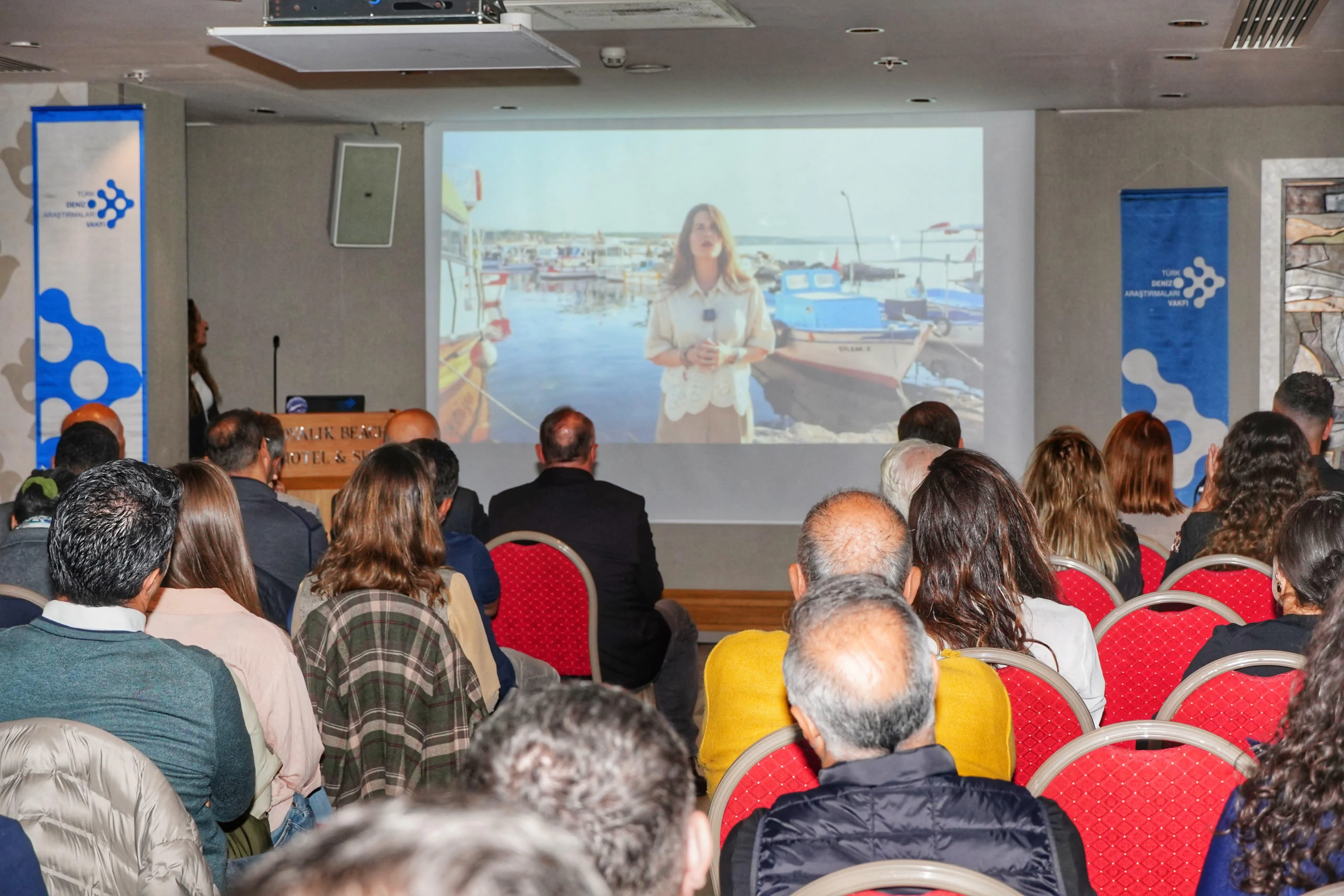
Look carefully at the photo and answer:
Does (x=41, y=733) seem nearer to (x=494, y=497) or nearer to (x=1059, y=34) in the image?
(x=494, y=497)

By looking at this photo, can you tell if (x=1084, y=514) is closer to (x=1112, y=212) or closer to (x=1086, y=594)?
(x=1086, y=594)

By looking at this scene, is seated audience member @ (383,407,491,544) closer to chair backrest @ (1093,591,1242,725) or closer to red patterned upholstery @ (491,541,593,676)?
red patterned upholstery @ (491,541,593,676)

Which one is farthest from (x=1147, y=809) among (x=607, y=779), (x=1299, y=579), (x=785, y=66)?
(x=785, y=66)

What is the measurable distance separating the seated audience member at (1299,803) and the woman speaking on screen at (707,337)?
21.7 feet

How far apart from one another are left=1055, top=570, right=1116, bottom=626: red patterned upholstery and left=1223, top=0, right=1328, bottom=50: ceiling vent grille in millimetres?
2838

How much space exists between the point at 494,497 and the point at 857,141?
431 centimetres

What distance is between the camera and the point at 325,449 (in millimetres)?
7016

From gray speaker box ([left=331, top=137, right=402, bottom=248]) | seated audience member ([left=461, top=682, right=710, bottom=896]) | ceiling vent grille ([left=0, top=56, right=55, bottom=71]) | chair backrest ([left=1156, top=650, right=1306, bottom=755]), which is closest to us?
seated audience member ([left=461, top=682, right=710, bottom=896])

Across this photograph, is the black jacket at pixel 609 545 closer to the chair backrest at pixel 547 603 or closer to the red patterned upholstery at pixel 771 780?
the chair backrest at pixel 547 603

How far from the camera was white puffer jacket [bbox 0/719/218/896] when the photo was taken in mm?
1714

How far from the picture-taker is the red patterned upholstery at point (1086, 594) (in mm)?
3494

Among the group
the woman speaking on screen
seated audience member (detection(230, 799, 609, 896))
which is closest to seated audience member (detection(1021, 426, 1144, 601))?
seated audience member (detection(230, 799, 609, 896))

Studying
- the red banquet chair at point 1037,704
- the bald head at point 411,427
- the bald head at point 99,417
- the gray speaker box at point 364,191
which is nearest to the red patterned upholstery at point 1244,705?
the red banquet chair at point 1037,704

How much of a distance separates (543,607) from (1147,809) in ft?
9.11
